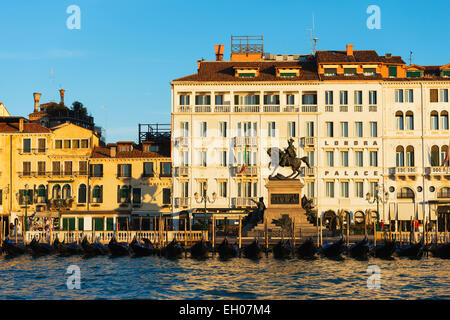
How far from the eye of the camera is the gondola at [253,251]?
105ft

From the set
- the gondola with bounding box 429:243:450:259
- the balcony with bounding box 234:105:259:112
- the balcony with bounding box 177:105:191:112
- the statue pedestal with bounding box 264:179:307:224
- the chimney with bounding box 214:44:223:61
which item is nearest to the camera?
the gondola with bounding box 429:243:450:259

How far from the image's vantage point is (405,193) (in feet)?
163

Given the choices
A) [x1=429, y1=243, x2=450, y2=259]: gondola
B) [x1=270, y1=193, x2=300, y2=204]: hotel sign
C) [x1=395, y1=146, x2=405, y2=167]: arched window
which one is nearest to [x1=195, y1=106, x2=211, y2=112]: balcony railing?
[x1=270, y1=193, x2=300, y2=204]: hotel sign

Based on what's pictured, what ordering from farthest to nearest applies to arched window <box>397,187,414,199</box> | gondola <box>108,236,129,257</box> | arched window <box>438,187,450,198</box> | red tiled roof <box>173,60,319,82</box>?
red tiled roof <box>173,60,319,82</box>
arched window <box>397,187,414,199</box>
arched window <box>438,187,450,198</box>
gondola <box>108,236,129,257</box>

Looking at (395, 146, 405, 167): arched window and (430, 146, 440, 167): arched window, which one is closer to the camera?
(430, 146, 440, 167): arched window

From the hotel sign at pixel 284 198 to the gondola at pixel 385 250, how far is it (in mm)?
7958

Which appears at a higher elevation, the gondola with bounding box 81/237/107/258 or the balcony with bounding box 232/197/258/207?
the balcony with bounding box 232/197/258/207

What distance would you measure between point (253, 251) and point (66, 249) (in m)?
11.1

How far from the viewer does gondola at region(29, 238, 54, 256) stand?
117 ft

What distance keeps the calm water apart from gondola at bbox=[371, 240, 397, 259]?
0.58 metres

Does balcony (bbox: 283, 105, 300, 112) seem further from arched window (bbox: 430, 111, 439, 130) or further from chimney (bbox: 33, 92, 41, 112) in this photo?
chimney (bbox: 33, 92, 41, 112)

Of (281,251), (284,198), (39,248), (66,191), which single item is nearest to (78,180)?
(66,191)

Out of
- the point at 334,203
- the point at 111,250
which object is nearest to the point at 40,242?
the point at 111,250

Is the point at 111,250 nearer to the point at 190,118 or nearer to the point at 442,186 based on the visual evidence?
the point at 190,118
